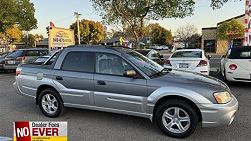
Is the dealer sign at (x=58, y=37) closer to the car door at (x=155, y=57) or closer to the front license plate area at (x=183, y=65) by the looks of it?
the car door at (x=155, y=57)

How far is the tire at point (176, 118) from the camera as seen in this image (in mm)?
4333

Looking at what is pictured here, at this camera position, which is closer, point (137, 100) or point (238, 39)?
point (137, 100)

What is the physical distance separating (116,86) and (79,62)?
113 centimetres

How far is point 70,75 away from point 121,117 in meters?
1.47

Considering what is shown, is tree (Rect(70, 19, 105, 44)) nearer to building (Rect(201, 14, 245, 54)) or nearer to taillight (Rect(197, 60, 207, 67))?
building (Rect(201, 14, 245, 54))

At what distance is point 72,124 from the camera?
524 centimetres

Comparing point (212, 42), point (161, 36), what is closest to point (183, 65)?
point (212, 42)

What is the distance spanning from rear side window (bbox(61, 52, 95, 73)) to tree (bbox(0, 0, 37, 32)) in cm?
3569

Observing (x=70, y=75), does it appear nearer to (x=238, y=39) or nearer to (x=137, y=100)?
(x=137, y=100)

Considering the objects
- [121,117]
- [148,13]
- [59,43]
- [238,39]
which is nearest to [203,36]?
[238,39]

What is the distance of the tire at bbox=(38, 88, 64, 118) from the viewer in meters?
5.61

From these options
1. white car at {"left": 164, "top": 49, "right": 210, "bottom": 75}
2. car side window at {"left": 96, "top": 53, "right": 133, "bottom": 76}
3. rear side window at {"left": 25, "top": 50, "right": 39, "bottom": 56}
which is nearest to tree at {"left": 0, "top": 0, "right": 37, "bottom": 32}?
rear side window at {"left": 25, "top": 50, "right": 39, "bottom": 56}

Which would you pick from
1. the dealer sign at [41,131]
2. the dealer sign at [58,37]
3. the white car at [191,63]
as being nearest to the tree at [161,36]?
the dealer sign at [58,37]

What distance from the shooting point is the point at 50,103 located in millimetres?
5742
